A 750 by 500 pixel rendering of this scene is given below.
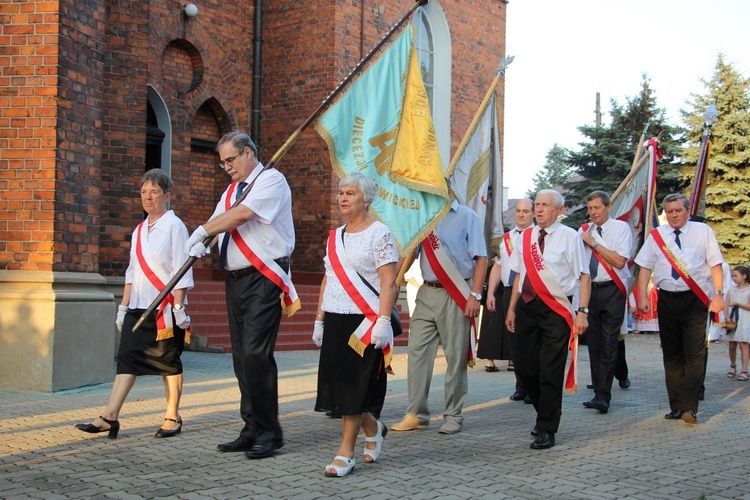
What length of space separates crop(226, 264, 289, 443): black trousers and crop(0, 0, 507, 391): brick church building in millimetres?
3446

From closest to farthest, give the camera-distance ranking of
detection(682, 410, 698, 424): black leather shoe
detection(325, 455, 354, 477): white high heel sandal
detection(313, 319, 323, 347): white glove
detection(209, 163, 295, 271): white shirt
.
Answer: detection(325, 455, 354, 477): white high heel sandal → detection(313, 319, 323, 347): white glove → detection(209, 163, 295, 271): white shirt → detection(682, 410, 698, 424): black leather shoe

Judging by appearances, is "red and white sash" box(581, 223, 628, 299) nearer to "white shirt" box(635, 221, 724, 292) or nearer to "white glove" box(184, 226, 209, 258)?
"white shirt" box(635, 221, 724, 292)

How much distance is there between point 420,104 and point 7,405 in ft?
15.4

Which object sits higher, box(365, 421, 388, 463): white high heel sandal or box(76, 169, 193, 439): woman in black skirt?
box(76, 169, 193, 439): woman in black skirt

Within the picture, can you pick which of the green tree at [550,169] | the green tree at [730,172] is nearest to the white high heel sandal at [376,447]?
the green tree at [730,172]

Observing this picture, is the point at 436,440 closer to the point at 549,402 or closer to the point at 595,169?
the point at 549,402

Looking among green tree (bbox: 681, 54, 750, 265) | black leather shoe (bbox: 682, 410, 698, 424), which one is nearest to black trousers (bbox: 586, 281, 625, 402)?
black leather shoe (bbox: 682, 410, 698, 424)

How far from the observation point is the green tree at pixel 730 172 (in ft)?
102

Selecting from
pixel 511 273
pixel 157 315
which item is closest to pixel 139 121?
pixel 511 273

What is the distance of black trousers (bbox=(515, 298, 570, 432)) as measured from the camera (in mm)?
6641

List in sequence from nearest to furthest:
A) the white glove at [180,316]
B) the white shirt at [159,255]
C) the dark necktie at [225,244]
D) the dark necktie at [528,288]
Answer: the dark necktie at [225,244] → the white glove at [180,316] → the white shirt at [159,255] → the dark necktie at [528,288]

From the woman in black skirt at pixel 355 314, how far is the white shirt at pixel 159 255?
1.51m

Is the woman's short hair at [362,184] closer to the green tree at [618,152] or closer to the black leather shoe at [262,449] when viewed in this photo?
the black leather shoe at [262,449]

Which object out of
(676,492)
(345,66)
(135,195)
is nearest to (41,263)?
(135,195)
